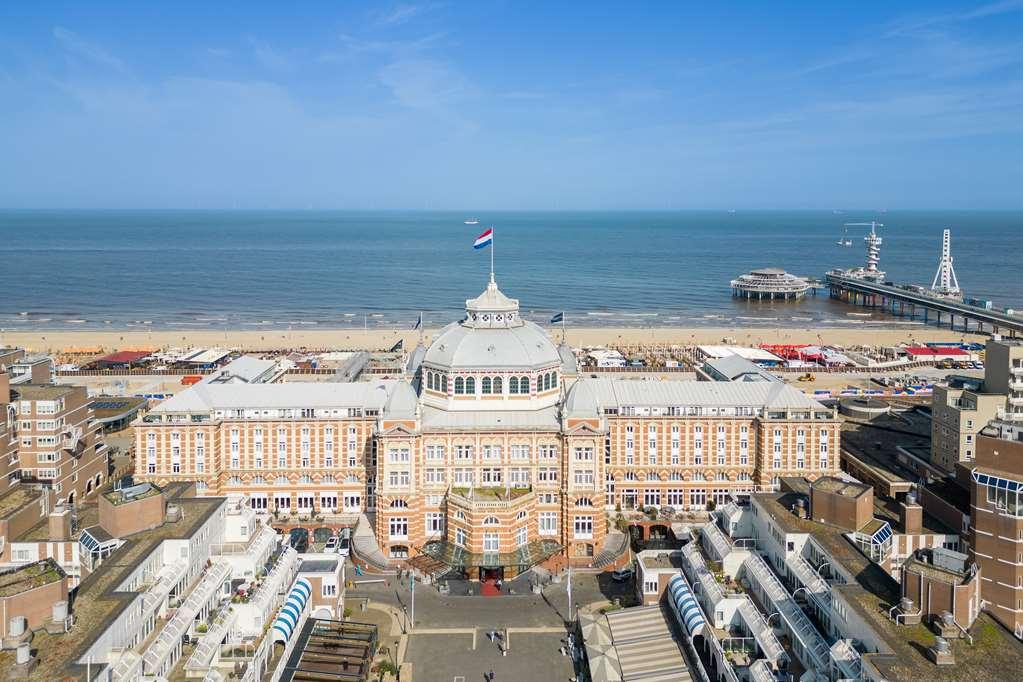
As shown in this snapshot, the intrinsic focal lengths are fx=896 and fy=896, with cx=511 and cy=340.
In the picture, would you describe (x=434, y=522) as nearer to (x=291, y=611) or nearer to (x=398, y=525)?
(x=398, y=525)

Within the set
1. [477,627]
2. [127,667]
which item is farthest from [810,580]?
[127,667]

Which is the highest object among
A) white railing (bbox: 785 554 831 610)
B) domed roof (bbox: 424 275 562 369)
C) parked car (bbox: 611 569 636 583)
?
domed roof (bbox: 424 275 562 369)

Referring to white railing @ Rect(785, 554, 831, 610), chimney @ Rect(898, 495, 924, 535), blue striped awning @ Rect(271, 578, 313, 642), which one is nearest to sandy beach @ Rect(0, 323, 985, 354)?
blue striped awning @ Rect(271, 578, 313, 642)

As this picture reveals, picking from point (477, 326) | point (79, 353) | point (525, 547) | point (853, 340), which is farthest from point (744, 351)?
point (79, 353)

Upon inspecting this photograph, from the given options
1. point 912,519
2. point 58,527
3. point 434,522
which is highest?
point 58,527

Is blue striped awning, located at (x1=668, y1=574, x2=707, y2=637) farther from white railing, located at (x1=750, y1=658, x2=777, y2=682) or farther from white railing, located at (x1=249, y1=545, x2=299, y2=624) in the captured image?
white railing, located at (x1=249, y1=545, x2=299, y2=624)

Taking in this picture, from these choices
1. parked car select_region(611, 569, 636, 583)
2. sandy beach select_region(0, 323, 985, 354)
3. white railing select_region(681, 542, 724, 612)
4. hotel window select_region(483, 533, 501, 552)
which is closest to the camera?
white railing select_region(681, 542, 724, 612)

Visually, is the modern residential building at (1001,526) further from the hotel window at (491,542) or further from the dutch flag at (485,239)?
the dutch flag at (485,239)
